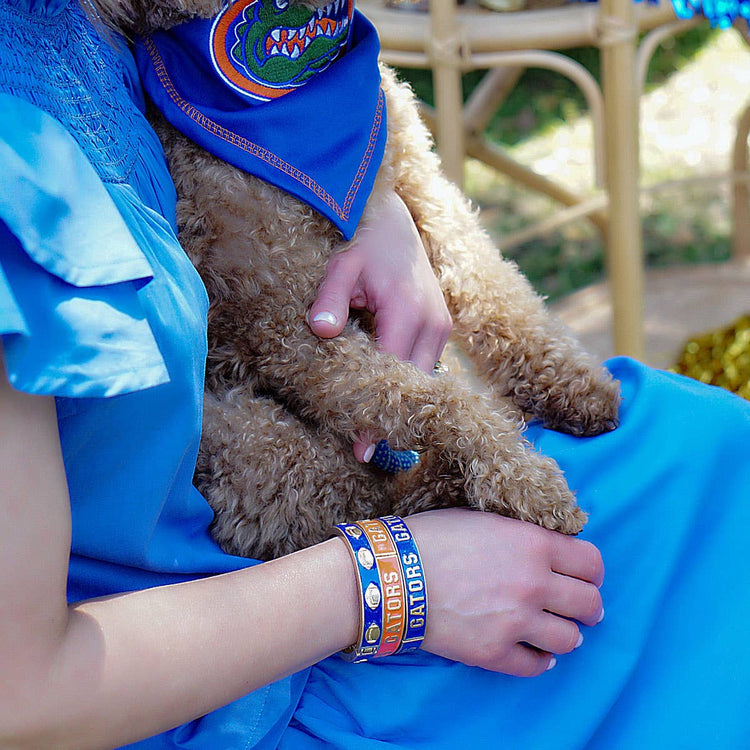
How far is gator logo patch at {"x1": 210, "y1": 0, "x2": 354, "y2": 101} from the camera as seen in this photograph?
802 millimetres

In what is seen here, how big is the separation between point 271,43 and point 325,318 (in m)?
0.26

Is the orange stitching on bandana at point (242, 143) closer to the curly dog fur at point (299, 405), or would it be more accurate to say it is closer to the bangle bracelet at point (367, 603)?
the curly dog fur at point (299, 405)

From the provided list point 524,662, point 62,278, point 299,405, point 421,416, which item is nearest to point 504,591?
point 524,662

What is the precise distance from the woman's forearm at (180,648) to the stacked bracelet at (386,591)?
0.01 m

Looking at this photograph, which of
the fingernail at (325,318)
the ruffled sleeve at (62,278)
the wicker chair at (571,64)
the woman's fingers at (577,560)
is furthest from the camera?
the wicker chair at (571,64)

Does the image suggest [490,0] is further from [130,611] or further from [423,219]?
[130,611]

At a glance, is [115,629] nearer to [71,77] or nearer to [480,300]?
[71,77]

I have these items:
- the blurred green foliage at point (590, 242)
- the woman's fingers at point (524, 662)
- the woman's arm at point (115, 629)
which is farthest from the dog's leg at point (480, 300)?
the blurred green foliage at point (590, 242)

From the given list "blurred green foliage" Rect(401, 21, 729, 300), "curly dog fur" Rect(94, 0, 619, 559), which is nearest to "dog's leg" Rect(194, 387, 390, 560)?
"curly dog fur" Rect(94, 0, 619, 559)

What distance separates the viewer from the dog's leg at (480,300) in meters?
0.99

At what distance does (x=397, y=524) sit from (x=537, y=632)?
14cm

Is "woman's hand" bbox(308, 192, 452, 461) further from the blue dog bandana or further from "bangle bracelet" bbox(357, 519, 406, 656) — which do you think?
"bangle bracelet" bbox(357, 519, 406, 656)

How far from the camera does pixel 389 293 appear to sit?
89 centimetres

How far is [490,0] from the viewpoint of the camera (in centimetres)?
212
